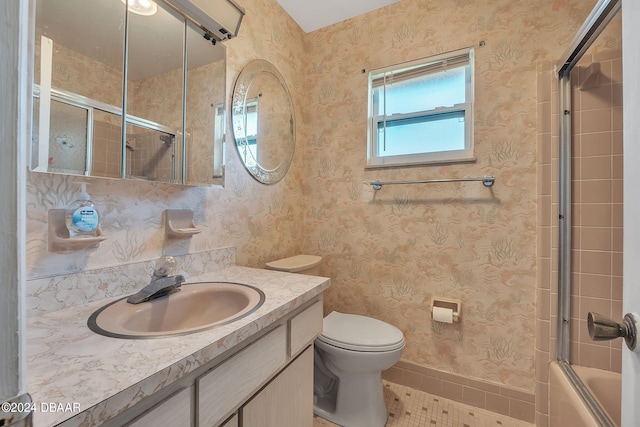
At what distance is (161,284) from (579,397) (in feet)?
5.47

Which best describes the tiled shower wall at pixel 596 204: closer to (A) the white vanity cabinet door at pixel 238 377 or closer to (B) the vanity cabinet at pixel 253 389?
(B) the vanity cabinet at pixel 253 389

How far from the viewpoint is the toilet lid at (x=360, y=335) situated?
1260mm

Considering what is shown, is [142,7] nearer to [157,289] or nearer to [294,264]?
[157,289]

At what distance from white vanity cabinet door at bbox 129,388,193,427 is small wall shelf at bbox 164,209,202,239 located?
0.66m

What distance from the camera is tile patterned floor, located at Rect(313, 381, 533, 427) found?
4.48 ft

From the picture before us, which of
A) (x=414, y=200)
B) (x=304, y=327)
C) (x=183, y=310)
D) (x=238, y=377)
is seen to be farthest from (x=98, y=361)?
(x=414, y=200)

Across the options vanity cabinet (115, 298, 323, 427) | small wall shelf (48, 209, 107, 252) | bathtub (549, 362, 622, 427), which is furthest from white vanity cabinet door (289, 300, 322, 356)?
bathtub (549, 362, 622, 427)

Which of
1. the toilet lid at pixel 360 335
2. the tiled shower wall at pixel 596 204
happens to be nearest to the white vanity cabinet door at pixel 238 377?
the toilet lid at pixel 360 335

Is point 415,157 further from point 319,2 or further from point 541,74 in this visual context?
point 319,2

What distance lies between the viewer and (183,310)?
924 millimetres

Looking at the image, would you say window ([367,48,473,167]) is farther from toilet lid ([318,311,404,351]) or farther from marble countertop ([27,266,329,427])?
marble countertop ([27,266,329,427])

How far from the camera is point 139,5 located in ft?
3.09

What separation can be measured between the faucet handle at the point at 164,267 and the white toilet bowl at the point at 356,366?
31.7 inches

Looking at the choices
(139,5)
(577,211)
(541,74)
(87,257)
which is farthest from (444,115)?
(87,257)
